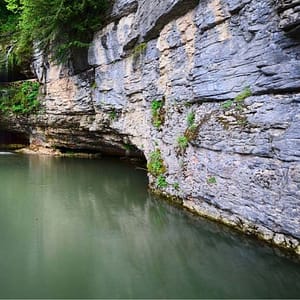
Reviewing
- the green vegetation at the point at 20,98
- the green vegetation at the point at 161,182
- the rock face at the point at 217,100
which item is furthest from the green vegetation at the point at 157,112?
the green vegetation at the point at 20,98

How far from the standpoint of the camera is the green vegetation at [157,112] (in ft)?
25.7

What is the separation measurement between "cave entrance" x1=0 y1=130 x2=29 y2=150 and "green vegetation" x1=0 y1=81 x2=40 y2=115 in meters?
2.43

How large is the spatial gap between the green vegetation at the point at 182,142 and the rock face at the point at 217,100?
2 centimetres

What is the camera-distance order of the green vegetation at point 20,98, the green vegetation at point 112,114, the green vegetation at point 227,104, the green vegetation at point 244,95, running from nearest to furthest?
the green vegetation at point 244,95, the green vegetation at point 227,104, the green vegetation at point 112,114, the green vegetation at point 20,98

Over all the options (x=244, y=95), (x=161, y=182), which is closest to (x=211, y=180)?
(x=244, y=95)

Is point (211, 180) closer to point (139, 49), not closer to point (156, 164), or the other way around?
point (156, 164)

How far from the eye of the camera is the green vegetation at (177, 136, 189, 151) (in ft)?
22.3

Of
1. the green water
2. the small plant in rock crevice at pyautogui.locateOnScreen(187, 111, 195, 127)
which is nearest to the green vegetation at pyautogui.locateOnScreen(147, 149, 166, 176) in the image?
the green water

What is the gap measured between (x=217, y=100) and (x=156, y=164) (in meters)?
2.42

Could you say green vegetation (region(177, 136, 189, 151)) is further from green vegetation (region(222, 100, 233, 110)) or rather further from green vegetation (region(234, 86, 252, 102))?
green vegetation (region(234, 86, 252, 102))

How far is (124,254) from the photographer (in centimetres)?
491

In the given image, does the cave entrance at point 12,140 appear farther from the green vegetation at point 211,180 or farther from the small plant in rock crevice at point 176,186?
the green vegetation at point 211,180

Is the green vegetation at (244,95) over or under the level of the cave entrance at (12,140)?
over

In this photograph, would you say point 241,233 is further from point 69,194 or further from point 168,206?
point 69,194
